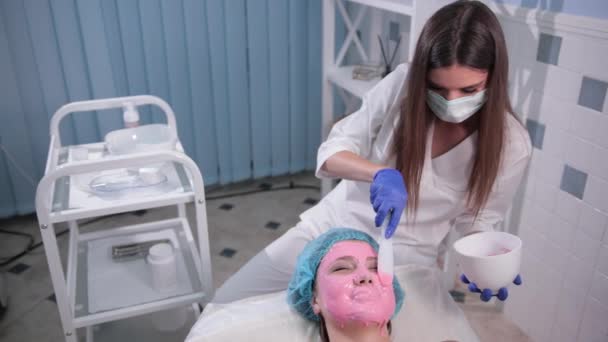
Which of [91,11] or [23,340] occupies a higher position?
[91,11]

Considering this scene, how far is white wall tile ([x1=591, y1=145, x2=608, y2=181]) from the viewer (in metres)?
1.59

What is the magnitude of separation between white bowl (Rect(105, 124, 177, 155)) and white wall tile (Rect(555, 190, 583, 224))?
1.32 m

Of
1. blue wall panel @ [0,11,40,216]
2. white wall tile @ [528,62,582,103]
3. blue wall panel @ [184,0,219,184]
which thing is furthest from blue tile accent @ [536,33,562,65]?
blue wall panel @ [0,11,40,216]

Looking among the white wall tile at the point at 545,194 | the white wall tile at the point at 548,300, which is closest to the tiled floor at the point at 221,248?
the white wall tile at the point at 548,300

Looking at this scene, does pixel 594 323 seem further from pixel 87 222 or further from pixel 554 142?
pixel 87 222

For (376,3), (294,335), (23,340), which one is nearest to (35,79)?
(23,340)

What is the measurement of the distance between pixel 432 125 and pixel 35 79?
204cm

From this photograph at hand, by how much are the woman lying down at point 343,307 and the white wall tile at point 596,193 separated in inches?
22.9

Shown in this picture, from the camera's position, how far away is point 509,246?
3.99 ft

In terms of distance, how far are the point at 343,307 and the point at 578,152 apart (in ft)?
3.27

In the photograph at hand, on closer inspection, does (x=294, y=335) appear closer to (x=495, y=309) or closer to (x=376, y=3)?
(x=495, y=309)

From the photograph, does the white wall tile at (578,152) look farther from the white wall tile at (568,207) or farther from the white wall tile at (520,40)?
the white wall tile at (520,40)

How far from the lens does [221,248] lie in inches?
104

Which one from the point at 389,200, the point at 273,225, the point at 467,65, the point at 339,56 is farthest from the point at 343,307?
the point at 339,56
